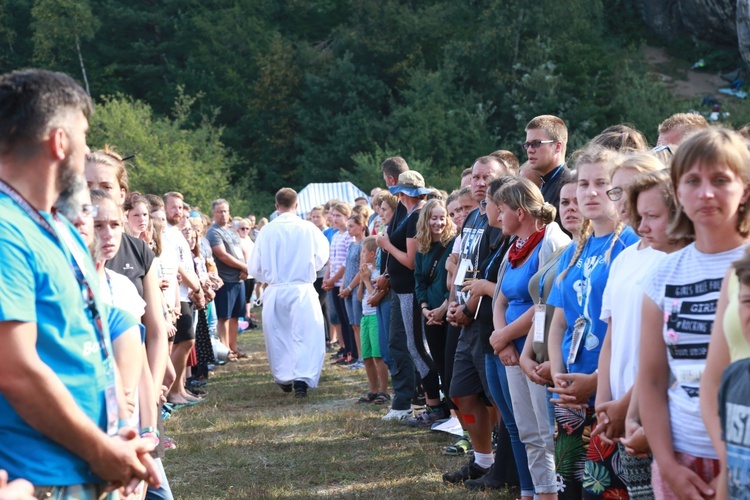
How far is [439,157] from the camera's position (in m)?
36.1

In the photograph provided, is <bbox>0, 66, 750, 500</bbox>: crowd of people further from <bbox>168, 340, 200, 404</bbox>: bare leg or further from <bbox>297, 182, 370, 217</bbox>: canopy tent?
<bbox>297, 182, 370, 217</bbox>: canopy tent

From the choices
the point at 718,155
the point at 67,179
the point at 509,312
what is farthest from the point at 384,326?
the point at 67,179

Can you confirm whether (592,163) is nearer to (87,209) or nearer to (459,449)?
(87,209)

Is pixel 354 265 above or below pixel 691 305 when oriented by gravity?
above

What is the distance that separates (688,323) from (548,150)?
3.17m

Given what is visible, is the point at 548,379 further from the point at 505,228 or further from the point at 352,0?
the point at 352,0

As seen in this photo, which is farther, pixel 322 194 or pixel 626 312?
pixel 322 194

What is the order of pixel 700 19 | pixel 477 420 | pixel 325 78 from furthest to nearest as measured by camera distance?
1. pixel 700 19
2. pixel 325 78
3. pixel 477 420

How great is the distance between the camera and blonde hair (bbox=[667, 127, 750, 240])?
2709mm

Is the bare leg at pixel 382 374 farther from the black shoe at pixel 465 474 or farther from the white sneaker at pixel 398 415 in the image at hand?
the black shoe at pixel 465 474

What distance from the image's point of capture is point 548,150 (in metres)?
5.80

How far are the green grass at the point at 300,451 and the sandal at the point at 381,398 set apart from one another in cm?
18

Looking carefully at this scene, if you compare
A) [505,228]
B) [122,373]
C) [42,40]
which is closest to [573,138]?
[42,40]

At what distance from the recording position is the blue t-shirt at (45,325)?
2275 mm
